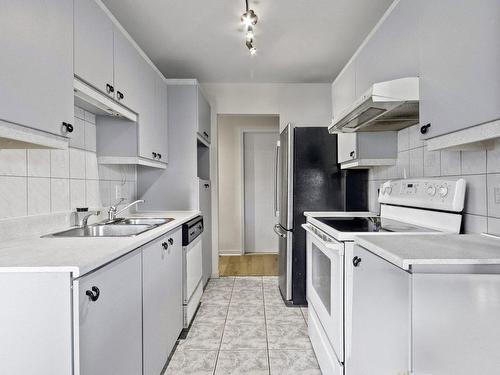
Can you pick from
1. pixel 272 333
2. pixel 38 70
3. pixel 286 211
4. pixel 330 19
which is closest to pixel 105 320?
pixel 38 70

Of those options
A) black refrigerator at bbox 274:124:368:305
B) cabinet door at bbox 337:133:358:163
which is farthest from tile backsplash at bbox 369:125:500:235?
black refrigerator at bbox 274:124:368:305

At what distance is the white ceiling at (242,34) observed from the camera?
2021mm

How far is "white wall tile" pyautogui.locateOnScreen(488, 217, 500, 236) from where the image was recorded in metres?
1.16

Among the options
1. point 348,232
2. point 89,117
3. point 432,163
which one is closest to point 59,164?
point 89,117

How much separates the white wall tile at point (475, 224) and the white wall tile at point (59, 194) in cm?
212

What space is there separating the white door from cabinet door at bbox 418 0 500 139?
11.1ft

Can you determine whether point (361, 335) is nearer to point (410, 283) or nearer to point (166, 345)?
point (410, 283)

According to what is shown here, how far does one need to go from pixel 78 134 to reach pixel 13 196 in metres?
0.65

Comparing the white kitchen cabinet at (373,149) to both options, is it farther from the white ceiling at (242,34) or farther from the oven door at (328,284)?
the white ceiling at (242,34)

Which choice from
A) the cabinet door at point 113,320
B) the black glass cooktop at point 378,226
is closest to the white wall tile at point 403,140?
the black glass cooktop at point 378,226

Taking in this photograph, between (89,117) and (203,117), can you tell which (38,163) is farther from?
(203,117)

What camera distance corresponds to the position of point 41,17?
112cm

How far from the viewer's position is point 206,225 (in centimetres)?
321

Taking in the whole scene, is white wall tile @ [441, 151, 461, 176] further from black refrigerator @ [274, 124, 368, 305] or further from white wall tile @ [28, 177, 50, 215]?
white wall tile @ [28, 177, 50, 215]
